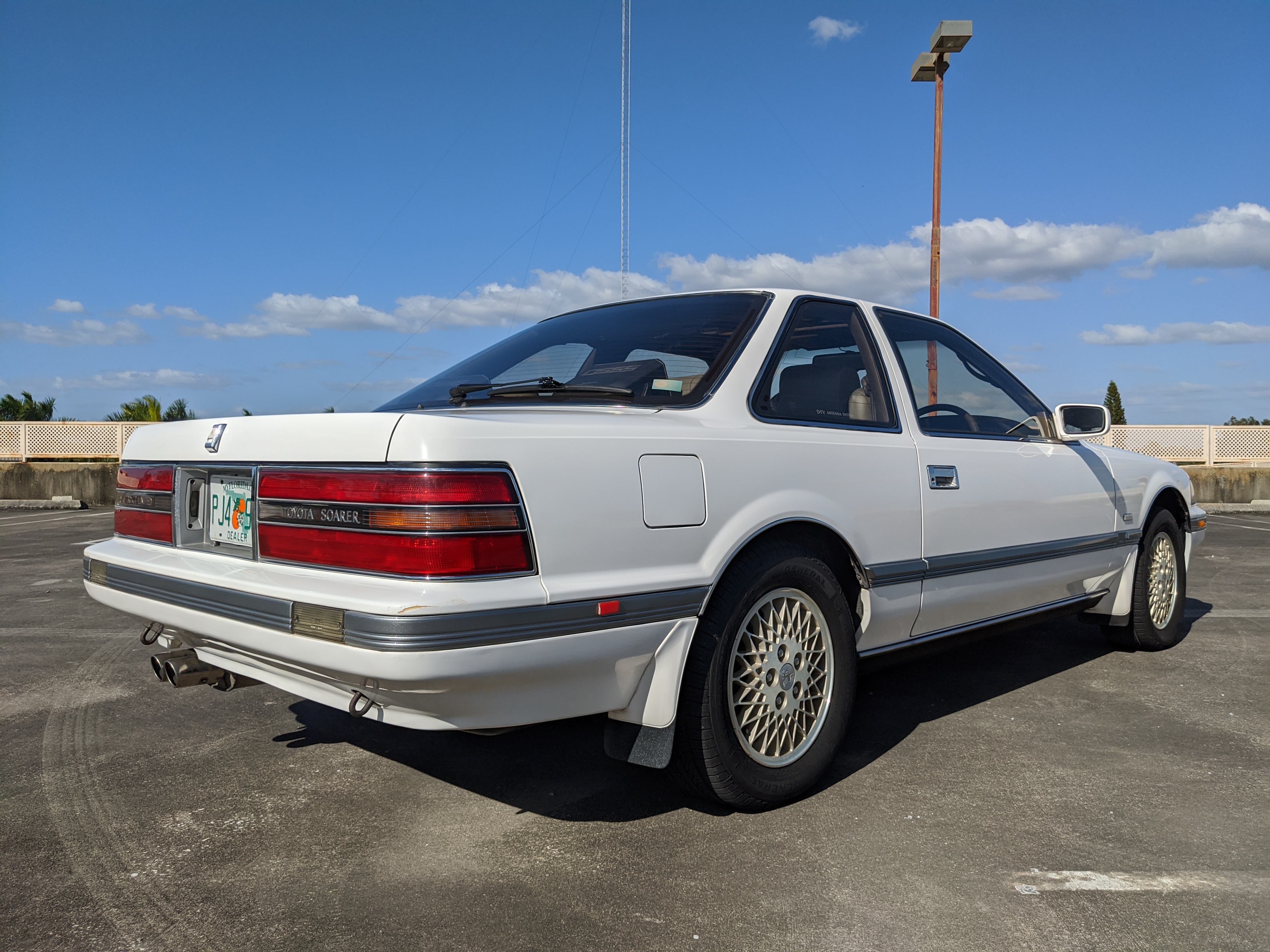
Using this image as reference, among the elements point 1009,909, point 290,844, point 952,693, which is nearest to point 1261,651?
point 952,693

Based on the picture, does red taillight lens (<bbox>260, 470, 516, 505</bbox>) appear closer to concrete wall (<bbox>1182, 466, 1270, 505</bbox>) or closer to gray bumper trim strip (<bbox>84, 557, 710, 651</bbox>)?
gray bumper trim strip (<bbox>84, 557, 710, 651</bbox>)

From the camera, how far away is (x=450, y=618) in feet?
6.99

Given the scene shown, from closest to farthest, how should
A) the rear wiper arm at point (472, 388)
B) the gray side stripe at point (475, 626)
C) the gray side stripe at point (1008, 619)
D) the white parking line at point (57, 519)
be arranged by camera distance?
the gray side stripe at point (475, 626) < the rear wiper arm at point (472, 388) < the gray side stripe at point (1008, 619) < the white parking line at point (57, 519)

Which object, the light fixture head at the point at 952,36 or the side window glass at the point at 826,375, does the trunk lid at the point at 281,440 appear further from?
Answer: the light fixture head at the point at 952,36

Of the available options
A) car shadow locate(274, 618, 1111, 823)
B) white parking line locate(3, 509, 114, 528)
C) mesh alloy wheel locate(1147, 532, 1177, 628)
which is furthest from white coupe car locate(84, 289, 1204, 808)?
white parking line locate(3, 509, 114, 528)

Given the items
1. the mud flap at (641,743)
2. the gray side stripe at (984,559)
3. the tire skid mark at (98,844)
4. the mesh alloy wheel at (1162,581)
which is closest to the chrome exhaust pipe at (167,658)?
the tire skid mark at (98,844)

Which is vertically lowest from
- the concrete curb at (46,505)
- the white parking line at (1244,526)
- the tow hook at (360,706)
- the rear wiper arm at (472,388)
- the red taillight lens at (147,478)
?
the white parking line at (1244,526)

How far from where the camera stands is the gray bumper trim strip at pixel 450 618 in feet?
6.96

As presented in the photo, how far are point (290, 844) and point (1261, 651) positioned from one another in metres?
4.85

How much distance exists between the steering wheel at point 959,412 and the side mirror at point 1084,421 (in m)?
0.66

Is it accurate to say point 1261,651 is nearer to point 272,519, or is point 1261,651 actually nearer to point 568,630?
point 568,630

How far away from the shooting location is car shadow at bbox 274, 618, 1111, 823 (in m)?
2.97

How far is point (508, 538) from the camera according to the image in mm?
2223

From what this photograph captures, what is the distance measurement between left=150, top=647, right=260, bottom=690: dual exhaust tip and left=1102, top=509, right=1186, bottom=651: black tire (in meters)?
4.15
